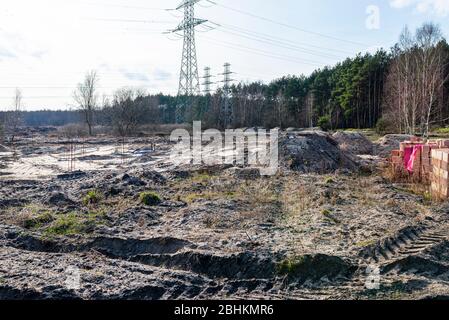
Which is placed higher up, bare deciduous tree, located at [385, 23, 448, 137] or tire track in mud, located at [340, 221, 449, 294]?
bare deciduous tree, located at [385, 23, 448, 137]

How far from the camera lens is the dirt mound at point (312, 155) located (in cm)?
1483

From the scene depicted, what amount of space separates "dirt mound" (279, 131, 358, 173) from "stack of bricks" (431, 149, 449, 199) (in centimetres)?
511

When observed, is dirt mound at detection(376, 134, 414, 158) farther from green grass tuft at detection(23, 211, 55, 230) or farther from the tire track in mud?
green grass tuft at detection(23, 211, 55, 230)

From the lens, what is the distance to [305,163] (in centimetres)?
1499

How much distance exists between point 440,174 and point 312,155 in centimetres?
679

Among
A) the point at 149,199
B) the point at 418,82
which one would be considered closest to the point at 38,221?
the point at 149,199

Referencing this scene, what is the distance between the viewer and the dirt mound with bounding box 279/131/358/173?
1483cm

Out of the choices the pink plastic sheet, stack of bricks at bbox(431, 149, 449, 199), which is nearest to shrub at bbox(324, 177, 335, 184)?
the pink plastic sheet

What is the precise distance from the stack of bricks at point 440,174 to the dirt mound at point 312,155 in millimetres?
5109

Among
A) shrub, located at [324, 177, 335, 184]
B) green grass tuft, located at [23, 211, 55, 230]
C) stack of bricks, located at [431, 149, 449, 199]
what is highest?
stack of bricks, located at [431, 149, 449, 199]

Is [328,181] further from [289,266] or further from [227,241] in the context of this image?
[289,266]

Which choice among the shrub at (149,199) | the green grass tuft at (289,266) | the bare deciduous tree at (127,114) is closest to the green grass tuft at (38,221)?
the shrub at (149,199)

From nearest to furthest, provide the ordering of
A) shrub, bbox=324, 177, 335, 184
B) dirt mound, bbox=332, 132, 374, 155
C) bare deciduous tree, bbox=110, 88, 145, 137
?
shrub, bbox=324, 177, 335, 184 < dirt mound, bbox=332, 132, 374, 155 < bare deciduous tree, bbox=110, 88, 145, 137
